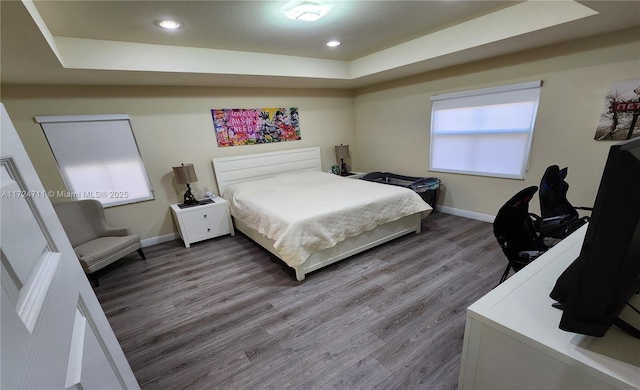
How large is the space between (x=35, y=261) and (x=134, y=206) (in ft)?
11.2

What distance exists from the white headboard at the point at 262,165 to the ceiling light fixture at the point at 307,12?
2.30 meters

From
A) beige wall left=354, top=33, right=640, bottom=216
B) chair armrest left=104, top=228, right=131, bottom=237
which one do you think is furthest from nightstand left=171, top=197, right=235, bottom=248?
beige wall left=354, top=33, right=640, bottom=216

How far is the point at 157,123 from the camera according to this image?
11.1 feet

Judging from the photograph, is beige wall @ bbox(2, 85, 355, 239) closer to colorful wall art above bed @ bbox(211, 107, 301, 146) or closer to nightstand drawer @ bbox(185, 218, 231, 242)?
colorful wall art above bed @ bbox(211, 107, 301, 146)

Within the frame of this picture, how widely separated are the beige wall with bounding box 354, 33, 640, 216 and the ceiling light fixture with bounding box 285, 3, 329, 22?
2314mm

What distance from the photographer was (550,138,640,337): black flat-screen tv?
631mm

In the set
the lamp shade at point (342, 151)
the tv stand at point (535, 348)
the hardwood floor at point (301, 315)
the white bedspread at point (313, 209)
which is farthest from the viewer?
the lamp shade at point (342, 151)

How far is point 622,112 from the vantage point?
95.5 inches

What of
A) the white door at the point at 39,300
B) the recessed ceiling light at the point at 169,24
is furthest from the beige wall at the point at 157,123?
the white door at the point at 39,300

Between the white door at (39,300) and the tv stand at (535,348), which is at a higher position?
the white door at (39,300)

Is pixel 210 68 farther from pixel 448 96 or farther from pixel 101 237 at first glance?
pixel 448 96

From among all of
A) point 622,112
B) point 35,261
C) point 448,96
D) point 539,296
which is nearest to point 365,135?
point 448,96

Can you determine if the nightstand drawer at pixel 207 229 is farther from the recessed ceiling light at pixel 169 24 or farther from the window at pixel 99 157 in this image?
the recessed ceiling light at pixel 169 24

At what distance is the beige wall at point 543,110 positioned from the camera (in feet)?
8.23
